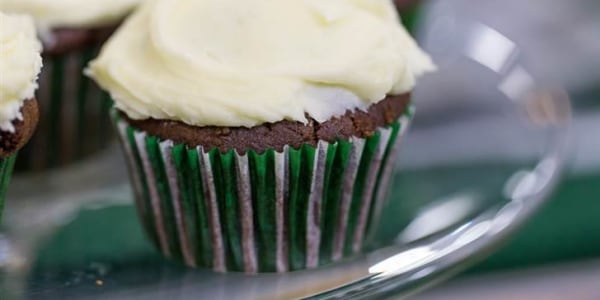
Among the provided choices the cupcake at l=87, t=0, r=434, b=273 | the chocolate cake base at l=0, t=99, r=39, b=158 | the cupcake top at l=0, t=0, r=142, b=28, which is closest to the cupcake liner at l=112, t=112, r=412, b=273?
the cupcake at l=87, t=0, r=434, b=273

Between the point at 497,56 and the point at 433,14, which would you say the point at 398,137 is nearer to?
the point at 497,56

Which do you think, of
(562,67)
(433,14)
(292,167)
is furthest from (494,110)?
(292,167)

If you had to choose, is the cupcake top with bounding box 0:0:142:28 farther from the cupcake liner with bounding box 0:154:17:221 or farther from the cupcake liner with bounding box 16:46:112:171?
the cupcake liner with bounding box 0:154:17:221

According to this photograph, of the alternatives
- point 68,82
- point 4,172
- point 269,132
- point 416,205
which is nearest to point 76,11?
point 68,82

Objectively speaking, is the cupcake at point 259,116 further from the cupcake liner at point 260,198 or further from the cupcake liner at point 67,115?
the cupcake liner at point 67,115

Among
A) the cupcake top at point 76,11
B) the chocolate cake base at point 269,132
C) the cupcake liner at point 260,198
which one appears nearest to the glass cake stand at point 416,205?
the cupcake liner at point 260,198

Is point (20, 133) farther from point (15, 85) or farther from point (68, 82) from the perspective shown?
point (68, 82)
